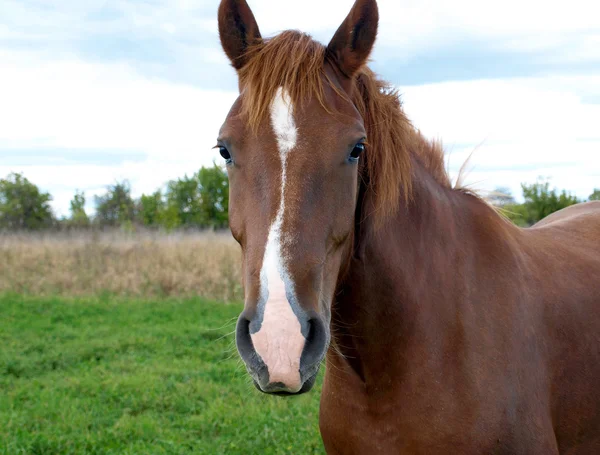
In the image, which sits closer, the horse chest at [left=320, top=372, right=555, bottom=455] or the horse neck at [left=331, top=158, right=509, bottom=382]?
the horse chest at [left=320, top=372, right=555, bottom=455]

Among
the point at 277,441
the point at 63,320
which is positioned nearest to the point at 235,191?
the point at 277,441

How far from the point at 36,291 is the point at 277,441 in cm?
979

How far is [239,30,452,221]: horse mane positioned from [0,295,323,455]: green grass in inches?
48.4

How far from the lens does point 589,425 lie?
2.73 metres

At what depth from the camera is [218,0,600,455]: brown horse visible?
1.87 metres

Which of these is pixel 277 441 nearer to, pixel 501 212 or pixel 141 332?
pixel 501 212

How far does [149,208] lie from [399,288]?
2843 cm

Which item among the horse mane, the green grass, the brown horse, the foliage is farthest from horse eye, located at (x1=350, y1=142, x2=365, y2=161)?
the foliage

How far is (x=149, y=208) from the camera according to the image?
96.9 ft

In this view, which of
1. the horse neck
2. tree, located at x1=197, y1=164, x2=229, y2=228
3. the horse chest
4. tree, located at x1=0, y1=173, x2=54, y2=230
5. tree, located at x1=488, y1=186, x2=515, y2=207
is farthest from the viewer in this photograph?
tree, located at x1=0, y1=173, x2=54, y2=230

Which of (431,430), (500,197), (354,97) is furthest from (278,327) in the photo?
(500,197)

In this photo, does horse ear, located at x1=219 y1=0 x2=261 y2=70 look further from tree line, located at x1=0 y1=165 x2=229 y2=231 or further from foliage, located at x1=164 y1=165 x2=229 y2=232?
tree line, located at x1=0 y1=165 x2=229 y2=231

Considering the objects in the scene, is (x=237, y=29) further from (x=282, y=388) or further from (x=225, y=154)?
(x=282, y=388)

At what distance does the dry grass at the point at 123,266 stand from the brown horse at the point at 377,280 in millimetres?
10061
